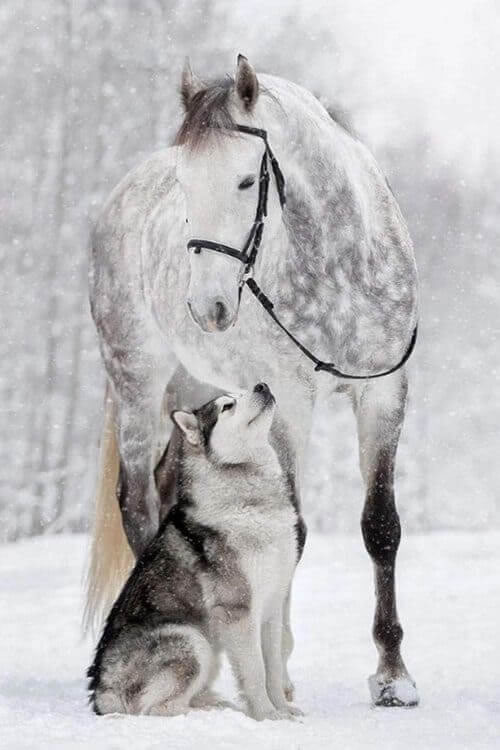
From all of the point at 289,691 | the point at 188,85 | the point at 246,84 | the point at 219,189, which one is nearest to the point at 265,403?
the point at 219,189

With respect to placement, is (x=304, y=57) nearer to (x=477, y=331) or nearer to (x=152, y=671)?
(x=477, y=331)

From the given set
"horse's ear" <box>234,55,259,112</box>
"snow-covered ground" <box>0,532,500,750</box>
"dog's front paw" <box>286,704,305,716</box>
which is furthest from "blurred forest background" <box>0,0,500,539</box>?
"dog's front paw" <box>286,704,305,716</box>

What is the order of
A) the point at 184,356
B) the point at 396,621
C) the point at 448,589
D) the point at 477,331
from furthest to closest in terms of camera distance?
1. the point at 477,331
2. the point at 448,589
3. the point at 184,356
4. the point at 396,621

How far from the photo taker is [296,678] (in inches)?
240

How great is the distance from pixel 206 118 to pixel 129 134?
11608 millimetres

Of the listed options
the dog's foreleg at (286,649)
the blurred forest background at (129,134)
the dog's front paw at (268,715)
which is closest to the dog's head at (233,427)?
the dog's front paw at (268,715)

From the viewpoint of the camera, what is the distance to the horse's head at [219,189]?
4.40 metres

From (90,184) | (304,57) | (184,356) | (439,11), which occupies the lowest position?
(184,356)

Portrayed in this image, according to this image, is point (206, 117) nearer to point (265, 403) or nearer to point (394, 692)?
point (265, 403)

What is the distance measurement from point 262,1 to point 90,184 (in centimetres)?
339

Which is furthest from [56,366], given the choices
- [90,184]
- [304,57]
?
[304,57]

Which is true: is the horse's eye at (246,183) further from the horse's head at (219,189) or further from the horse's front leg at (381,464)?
the horse's front leg at (381,464)

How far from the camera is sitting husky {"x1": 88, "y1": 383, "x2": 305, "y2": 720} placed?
13.4 feet

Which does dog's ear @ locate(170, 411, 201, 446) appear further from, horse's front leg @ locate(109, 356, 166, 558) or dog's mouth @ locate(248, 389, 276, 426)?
horse's front leg @ locate(109, 356, 166, 558)
